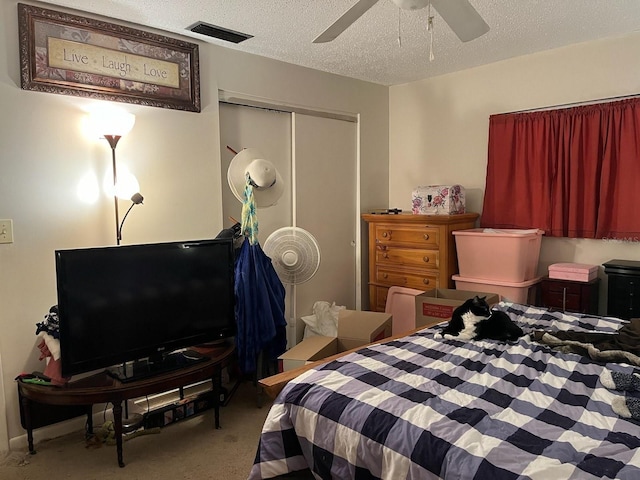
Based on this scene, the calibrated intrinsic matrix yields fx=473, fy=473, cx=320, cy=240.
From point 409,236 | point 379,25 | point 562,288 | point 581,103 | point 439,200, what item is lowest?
point 562,288

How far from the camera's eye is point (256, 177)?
3.02 metres

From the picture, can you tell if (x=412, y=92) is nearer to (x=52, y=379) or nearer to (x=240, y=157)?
(x=240, y=157)

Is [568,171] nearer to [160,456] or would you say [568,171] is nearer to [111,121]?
[111,121]

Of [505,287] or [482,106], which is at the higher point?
[482,106]

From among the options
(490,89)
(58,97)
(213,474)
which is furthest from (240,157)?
(490,89)

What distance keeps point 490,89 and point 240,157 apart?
83.9 inches

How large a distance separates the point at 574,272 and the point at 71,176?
3.22 m

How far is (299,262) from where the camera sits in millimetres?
3322

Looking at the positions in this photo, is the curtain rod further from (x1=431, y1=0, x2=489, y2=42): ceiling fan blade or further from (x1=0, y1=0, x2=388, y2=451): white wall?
(x1=0, y1=0, x2=388, y2=451): white wall

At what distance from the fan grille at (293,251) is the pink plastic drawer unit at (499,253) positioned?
1.14m

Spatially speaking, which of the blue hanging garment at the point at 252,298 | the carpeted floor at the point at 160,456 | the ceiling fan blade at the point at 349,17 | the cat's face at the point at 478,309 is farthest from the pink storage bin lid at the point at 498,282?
the ceiling fan blade at the point at 349,17

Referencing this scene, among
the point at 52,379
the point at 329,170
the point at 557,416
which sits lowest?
the point at 52,379

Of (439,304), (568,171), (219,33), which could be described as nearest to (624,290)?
(568,171)

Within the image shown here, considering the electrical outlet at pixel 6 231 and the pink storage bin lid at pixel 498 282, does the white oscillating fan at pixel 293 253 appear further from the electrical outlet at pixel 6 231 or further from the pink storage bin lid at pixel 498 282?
the electrical outlet at pixel 6 231
